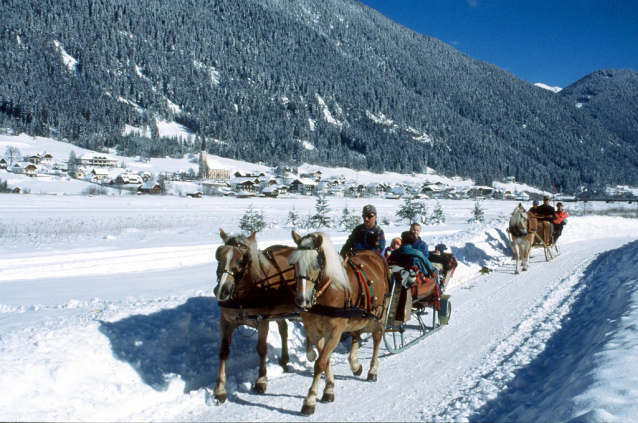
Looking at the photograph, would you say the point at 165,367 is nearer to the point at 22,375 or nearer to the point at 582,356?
the point at 22,375

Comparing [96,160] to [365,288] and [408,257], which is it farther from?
[365,288]

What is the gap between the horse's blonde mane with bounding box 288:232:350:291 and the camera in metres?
4.34

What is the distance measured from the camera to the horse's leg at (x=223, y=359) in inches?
185

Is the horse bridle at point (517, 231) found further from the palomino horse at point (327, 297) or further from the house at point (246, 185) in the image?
the house at point (246, 185)

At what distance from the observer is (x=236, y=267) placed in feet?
15.4

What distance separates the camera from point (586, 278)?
37.4ft

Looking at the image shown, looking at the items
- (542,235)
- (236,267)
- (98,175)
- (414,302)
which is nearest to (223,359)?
(236,267)

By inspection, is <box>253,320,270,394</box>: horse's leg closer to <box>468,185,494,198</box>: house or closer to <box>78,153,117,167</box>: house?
<box>468,185,494,198</box>: house

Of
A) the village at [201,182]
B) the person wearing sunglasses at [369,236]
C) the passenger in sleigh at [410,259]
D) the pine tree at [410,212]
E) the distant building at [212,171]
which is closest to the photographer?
the person wearing sunglasses at [369,236]

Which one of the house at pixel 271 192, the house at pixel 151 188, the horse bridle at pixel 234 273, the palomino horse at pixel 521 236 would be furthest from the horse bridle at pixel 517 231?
the house at pixel 271 192

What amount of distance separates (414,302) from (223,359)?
11.7ft

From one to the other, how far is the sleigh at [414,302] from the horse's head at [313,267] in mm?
1513

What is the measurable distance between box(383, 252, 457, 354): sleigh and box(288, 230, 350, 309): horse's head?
151 cm

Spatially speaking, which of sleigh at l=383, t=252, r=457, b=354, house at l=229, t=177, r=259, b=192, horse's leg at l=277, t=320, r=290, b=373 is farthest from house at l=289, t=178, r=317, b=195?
horse's leg at l=277, t=320, r=290, b=373
